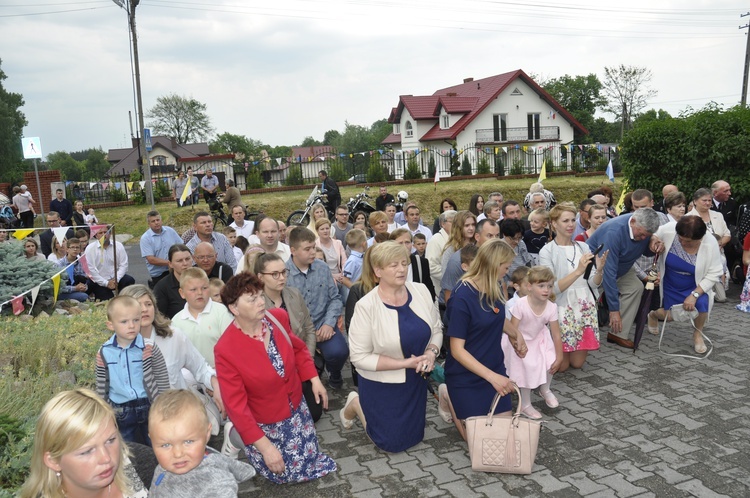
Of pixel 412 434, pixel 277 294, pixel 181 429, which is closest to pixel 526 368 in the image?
A: pixel 412 434

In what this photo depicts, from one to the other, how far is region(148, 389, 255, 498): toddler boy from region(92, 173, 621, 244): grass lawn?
1811 centimetres

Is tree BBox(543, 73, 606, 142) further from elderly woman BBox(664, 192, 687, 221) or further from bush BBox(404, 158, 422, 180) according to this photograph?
elderly woman BBox(664, 192, 687, 221)

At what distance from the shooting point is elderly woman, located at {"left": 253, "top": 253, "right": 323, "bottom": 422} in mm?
5133

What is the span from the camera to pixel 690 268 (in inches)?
275

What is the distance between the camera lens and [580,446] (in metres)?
4.82

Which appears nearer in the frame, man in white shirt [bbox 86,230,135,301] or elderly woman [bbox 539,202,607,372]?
elderly woman [bbox 539,202,607,372]

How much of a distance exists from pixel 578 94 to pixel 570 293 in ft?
256

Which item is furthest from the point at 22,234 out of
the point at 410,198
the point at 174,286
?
the point at 410,198

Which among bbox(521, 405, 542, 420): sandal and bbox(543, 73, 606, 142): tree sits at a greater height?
bbox(543, 73, 606, 142): tree

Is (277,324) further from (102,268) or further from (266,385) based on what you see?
(102,268)

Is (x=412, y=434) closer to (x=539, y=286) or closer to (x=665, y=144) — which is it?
(x=539, y=286)

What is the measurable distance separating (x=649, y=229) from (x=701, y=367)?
1.60m

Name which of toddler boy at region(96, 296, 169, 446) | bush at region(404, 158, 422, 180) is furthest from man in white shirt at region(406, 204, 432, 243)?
bush at region(404, 158, 422, 180)

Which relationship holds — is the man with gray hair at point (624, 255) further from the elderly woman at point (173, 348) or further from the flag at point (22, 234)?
the flag at point (22, 234)
